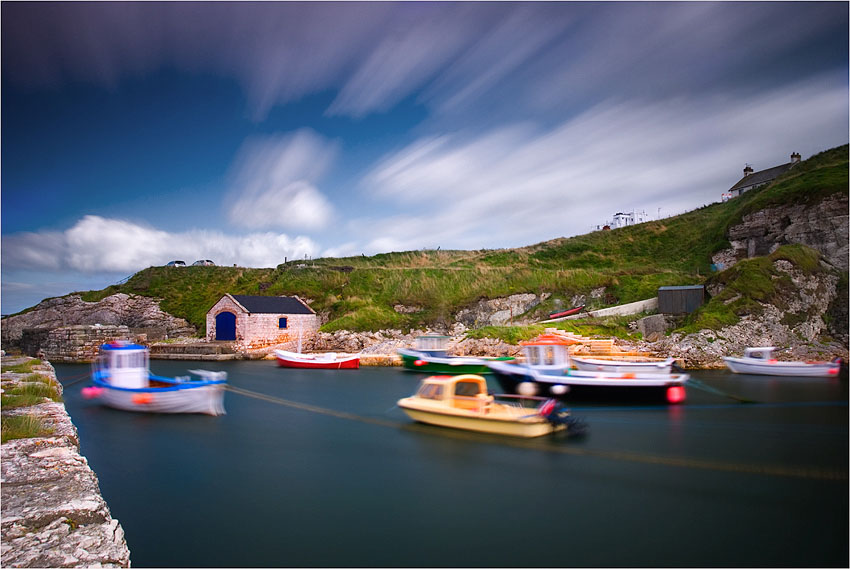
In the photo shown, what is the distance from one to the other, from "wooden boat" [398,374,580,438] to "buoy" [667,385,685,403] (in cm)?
512

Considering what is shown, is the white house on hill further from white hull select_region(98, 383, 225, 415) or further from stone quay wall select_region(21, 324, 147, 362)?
stone quay wall select_region(21, 324, 147, 362)

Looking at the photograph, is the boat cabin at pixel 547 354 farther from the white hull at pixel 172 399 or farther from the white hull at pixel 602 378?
the white hull at pixel 172 399

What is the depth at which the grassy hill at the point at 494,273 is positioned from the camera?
34.9m

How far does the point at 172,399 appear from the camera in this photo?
14555 mm

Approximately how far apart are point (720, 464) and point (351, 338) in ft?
83.2

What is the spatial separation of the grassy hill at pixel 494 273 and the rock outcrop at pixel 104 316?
46.1 inches

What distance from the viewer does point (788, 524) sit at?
285 inches

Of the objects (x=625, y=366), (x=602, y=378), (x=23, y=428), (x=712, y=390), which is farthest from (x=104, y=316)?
(x=712, y=390)

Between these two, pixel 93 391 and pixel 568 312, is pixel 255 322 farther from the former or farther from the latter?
pixel 568 312

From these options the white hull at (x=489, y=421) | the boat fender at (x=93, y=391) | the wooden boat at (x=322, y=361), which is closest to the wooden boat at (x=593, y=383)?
the white hull at (x=489, y=421)

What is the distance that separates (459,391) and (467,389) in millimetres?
232

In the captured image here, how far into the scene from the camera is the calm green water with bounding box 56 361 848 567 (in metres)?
6.55

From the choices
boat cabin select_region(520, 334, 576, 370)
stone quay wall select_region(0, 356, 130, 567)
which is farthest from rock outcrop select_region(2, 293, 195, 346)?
stone quay wall select_region(0, 356, 130, 567)

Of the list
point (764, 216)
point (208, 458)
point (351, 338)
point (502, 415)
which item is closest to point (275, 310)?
point (351, 338)
